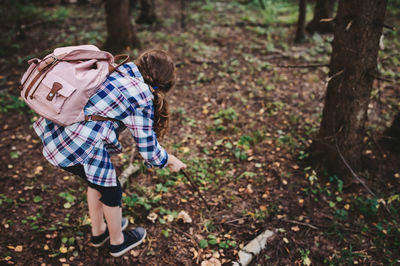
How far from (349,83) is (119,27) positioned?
17.0ft

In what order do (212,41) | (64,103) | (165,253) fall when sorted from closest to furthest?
(64,103)
(165,253)
(212,41)

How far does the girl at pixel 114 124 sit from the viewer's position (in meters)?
1.91

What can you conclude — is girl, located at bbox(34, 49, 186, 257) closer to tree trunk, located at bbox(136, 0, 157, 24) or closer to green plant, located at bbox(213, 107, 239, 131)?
green plant, located at bbox(213, 107, 239, 131)

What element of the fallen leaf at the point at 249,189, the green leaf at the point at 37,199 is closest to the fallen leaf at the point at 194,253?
the fallen leaf at the point at 249,189

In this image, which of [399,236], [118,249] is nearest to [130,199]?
[118,249]

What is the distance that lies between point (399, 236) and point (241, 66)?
4555 mm

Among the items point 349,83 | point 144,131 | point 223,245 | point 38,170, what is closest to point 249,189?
point 223,245

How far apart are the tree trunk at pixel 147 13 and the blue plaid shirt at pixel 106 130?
7.89m

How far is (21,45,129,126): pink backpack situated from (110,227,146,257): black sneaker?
1.48 meters

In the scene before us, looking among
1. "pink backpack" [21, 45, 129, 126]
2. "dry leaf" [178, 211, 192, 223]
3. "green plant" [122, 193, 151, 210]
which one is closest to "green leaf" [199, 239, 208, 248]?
"dry leaf" [178, 211, 192, 223]

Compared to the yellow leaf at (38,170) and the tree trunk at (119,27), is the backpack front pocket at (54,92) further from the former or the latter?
the tree trunk at (119,27)

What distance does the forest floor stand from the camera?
9.30 ft

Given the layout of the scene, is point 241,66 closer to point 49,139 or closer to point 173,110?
point 173,110

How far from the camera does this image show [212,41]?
25.7ft
